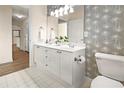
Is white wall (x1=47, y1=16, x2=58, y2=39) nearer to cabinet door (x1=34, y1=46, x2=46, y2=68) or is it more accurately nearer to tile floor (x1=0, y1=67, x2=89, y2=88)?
cabinet door (x1=34, y1=46, x2=46, y2=68)

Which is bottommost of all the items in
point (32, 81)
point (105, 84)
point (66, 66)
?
point (32, 81)

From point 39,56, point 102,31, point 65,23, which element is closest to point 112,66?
point 102,31

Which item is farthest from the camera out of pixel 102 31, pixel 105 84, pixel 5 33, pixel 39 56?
pixel 5 33

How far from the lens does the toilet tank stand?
5.26 ft

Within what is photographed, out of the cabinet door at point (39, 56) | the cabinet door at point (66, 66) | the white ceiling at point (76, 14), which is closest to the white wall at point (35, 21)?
the cabinet door at point (39, 56)

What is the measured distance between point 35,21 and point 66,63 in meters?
1.94

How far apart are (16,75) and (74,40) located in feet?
5.60

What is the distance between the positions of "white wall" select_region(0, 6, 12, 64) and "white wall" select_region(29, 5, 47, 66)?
0.78 metres

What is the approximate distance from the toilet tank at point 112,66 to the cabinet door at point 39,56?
5.14 ft

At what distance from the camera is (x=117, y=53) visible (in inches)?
76.5

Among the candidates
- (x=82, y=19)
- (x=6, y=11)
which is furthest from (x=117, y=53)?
(x=6, y=11)

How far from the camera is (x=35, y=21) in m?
3.50

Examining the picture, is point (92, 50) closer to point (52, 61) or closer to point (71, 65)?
point (71, 65)

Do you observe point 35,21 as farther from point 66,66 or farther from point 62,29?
point 66,66
